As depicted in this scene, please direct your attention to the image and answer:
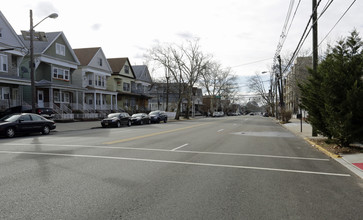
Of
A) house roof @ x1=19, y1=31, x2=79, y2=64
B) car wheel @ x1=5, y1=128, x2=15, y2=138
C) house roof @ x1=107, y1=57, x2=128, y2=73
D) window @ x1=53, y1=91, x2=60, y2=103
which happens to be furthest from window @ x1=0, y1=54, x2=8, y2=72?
house roof @ x1=107, y1=57, x2=128, y2=73

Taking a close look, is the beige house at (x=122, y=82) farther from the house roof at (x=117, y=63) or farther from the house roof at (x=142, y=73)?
the house roof at (x=142, y=73)

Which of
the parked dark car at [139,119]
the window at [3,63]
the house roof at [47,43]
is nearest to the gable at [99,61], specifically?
the house roof at [47,43]

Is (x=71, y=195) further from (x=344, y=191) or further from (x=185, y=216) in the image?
(x=344, y=191)

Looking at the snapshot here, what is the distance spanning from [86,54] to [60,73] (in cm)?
846

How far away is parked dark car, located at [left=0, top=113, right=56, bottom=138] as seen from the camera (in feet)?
52.5

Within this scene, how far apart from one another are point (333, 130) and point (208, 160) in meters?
5.34

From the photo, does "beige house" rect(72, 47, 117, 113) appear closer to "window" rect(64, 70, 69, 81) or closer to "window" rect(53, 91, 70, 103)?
"window" rect(53, 91, 70, 103)

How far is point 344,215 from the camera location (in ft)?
14.7

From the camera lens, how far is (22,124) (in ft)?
55.4

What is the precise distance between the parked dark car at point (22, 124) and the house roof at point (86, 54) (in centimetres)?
2417

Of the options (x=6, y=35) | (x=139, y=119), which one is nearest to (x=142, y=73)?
(x=139, y=119)

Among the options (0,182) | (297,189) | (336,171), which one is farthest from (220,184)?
(0,182)

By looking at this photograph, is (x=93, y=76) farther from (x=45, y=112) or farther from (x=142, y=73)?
(x=142, y=73)

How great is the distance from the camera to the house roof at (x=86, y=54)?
4152cm
